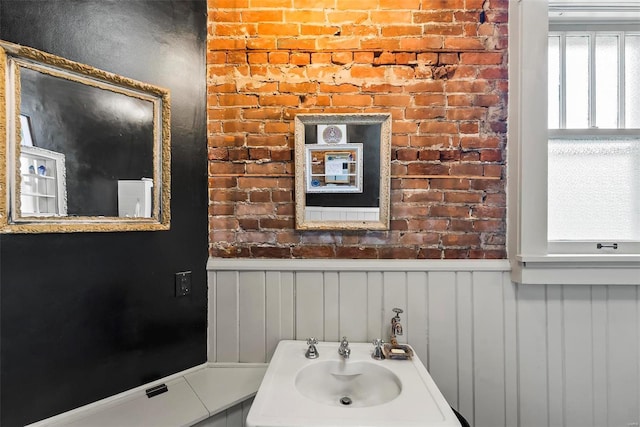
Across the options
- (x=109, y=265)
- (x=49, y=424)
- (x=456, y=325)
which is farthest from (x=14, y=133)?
(x=456, y=325)

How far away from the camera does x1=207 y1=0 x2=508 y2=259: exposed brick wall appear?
4.50 ft

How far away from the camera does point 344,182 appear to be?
1373 millimetres

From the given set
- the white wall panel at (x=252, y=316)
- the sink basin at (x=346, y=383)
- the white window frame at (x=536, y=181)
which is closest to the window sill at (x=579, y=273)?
the white window frame at (x=536, y=181)

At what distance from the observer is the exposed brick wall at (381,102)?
1.37 metres

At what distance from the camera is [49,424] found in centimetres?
102

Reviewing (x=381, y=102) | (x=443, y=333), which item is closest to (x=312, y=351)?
(x=443, y=333)

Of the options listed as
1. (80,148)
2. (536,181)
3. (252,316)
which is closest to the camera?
(80,148)

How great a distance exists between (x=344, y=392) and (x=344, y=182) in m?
0.92

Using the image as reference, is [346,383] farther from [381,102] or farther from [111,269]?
[381,102]

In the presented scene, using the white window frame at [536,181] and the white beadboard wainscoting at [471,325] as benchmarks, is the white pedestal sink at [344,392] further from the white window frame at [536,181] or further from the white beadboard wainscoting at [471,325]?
the white window frame at [536,181]

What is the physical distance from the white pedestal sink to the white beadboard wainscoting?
16 cm

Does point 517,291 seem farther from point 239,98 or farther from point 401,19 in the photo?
point 239,98

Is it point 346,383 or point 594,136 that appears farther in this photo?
point 594,136

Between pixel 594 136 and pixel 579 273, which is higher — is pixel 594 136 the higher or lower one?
the higher one
